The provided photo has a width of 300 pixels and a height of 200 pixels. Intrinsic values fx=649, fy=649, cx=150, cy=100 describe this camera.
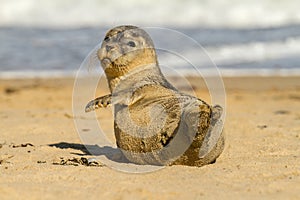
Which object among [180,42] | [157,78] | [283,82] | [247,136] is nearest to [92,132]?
[247,136]

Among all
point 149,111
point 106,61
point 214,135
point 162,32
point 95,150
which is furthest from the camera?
point 162,32

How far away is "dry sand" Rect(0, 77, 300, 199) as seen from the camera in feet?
12.5

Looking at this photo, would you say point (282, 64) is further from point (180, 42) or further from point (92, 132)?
point (92, 132)

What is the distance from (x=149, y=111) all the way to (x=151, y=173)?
41cm

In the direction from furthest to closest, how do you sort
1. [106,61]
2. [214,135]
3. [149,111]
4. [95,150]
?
[95,150]
[106,61]
[149,111]
[214,135]

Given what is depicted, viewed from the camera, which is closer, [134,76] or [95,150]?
[134,76]

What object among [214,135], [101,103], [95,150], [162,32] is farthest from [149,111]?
[162,32]

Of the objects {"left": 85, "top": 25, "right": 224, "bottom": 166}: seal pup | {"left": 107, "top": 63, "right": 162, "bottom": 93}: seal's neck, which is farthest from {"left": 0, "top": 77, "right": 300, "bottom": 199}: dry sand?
{"left": 107, "top": 63, "right": 162, "bottom": 93}: seal's neck

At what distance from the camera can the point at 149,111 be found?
4.31m

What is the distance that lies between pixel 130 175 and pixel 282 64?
8916 mm

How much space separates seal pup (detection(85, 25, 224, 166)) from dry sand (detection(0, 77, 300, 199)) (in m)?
0.15

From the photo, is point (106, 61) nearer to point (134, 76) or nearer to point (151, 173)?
point (134, 76)

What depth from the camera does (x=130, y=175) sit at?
13.9 feet

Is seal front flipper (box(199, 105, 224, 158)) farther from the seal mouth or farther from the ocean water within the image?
the ocean water
